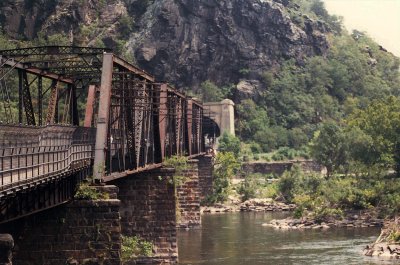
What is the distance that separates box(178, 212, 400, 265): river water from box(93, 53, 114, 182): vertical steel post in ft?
61.4

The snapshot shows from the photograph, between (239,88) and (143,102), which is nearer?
(143,102)

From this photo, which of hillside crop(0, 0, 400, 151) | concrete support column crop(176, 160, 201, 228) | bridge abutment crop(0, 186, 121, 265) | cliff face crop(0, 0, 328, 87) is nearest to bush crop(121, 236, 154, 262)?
bridge abutment crop(0, 186, 121, 265)

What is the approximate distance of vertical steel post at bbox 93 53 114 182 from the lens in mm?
32219

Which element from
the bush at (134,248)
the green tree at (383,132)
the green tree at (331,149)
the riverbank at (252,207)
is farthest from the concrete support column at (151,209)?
the green tree at (331,149)

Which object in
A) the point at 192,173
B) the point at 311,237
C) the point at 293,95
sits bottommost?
the point at 311,237

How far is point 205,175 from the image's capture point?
9481cm

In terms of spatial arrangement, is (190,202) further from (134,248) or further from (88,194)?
(88,194)

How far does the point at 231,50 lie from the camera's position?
153m

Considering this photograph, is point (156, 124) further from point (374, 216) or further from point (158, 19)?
point (158, 19)

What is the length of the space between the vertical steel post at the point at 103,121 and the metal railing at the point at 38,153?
0.66 meters

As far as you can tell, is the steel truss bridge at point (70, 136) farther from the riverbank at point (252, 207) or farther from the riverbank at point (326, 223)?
the riverbank at point (252, 207)

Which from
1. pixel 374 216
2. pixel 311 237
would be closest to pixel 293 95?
pixel 374 216

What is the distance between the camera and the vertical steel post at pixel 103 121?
32.2 metres

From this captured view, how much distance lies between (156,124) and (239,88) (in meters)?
102
